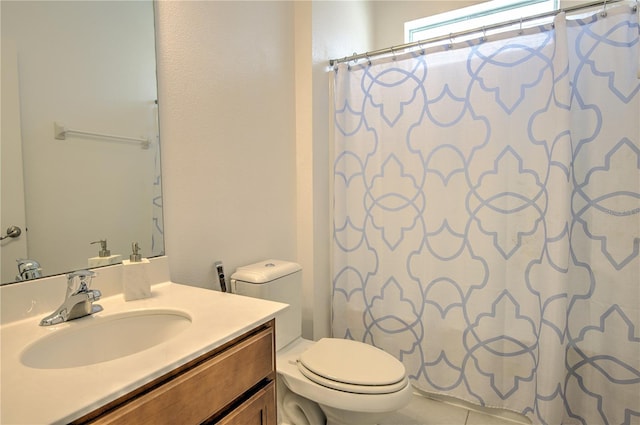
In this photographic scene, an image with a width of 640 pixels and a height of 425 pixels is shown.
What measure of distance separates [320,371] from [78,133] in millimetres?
1167

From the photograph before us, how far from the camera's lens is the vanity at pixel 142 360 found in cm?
60

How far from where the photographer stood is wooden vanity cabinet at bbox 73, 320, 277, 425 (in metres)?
0.64

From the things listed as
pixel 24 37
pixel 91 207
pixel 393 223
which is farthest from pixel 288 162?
pixel 24 37

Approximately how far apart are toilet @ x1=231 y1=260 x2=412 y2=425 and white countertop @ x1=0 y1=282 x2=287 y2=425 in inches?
12.5

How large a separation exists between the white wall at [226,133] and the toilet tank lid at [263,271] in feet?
0.25

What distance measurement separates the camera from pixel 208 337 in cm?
81

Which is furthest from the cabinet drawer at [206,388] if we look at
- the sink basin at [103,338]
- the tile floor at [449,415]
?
the tile floor at [449,415]

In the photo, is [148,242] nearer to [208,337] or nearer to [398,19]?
[208,337]

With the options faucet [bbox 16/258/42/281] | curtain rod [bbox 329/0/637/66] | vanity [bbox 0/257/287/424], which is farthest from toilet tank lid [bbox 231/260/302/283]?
curtain rod [bbox 329/0/637/66]

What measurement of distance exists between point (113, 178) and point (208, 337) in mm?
693

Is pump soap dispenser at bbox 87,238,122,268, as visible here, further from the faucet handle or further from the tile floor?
the tile floor

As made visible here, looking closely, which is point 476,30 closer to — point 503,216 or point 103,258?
point 503,216

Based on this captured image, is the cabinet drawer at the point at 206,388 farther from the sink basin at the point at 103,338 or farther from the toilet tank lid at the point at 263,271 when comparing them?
the toilet tank lid at the point at 263,271

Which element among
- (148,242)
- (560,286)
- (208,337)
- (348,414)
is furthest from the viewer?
(560,286)
